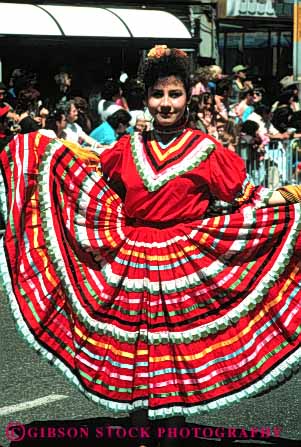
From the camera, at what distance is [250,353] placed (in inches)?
201

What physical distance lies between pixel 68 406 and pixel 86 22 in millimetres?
13575

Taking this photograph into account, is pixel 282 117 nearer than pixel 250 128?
No

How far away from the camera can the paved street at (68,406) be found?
5965mm

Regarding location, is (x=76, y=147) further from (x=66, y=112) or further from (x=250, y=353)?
(x=66, y=112)

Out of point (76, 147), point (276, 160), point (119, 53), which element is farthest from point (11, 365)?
point (119, 53)

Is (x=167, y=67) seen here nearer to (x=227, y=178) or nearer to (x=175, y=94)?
(x=175, y=94)

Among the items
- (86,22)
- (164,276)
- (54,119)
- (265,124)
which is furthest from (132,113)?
(164,276)

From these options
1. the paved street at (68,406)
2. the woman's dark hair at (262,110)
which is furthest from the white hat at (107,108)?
the paved street at (68,406)

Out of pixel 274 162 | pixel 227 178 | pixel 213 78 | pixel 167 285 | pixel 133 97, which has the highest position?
pixel 213 78

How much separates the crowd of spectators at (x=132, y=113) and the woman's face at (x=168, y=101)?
537 cm

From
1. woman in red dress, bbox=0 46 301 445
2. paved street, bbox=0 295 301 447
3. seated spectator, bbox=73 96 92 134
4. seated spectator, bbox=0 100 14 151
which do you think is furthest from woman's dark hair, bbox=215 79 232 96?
woman in red dress, bbox=0 46 301 445

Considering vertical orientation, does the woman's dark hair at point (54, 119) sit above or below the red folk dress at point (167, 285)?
above

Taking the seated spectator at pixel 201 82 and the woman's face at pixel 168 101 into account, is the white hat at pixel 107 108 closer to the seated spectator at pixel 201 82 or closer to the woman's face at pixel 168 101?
the seated spectator at pixel 201 82

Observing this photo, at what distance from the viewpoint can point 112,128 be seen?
12.8m
